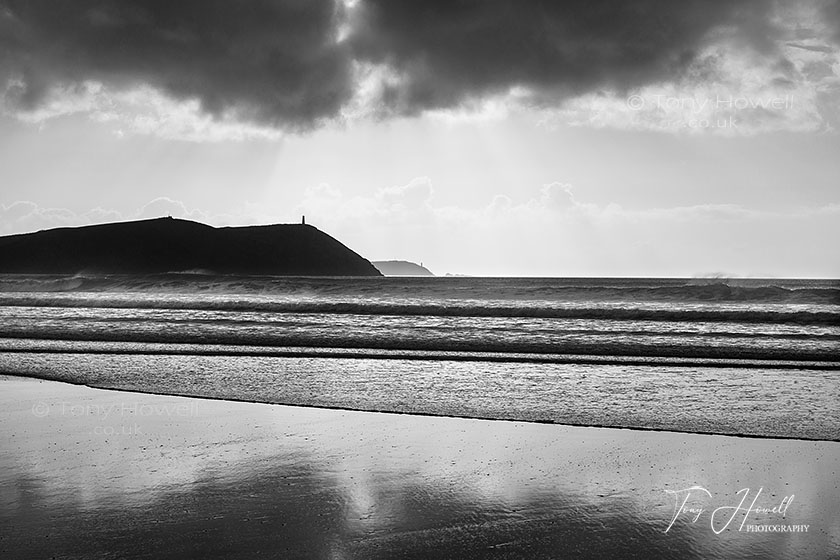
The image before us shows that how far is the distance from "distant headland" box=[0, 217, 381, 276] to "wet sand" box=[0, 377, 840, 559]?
158464 mm

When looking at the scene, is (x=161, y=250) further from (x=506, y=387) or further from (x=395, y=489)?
(x=395, y=489)

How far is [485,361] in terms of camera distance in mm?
14930

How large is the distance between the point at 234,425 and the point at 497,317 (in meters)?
20.2

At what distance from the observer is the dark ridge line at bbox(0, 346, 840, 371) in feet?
47.2

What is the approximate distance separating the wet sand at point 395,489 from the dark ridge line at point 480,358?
6.73 meters

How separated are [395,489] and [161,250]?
174 metres

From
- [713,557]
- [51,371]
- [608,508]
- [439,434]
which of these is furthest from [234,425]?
[51,371]

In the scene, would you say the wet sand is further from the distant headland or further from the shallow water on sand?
the distant headland

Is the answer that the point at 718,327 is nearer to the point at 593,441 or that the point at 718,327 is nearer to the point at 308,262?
the point at 593,441
